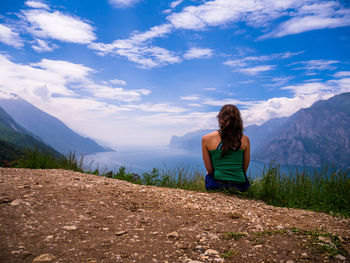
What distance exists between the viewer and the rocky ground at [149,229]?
226cm

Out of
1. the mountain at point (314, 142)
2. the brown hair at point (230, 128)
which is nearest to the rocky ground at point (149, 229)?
the brown hair at point (230, 128)

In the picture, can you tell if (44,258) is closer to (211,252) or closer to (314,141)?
(211,252)

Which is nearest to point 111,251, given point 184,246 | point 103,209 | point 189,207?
point 184,246

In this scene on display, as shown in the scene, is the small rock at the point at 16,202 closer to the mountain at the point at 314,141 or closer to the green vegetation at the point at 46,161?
the green vegetation at the point at 46,161

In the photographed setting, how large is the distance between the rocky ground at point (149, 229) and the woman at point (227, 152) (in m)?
0.73

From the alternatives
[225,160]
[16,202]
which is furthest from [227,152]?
[16,202]

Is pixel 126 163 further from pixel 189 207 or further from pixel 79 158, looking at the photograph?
pixel 189 207

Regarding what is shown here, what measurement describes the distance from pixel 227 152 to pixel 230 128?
0.54 m

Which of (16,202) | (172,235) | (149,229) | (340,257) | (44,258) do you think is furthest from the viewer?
(16,202)

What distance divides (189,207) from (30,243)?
7.78 ft

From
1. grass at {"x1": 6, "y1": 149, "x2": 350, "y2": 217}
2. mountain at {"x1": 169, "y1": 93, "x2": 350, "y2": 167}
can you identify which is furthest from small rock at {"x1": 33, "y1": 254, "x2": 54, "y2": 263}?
mountain at {"x1": 169, "y1": 93, "x2": 350, "y2": 167}

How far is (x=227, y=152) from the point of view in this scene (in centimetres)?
486

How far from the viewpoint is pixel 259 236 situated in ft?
9.16

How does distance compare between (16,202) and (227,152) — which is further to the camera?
(227,152)
